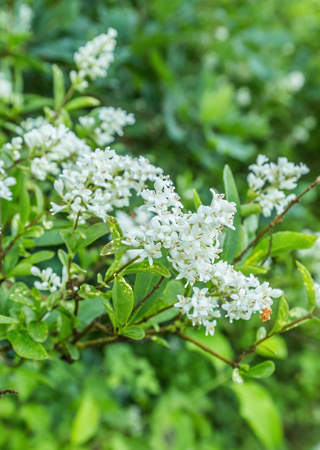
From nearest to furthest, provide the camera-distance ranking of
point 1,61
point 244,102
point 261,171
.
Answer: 1. point 261,171
2. point 1,61
3. point 244,102

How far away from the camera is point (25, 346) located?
0.50 meters

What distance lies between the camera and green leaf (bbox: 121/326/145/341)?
1.60 ft

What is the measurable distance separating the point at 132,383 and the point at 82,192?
1333 mm

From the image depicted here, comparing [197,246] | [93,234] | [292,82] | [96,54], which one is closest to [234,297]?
[197,246]

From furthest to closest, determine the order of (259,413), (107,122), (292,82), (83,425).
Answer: (292,82)
(259,413)
(83,425)
(107,122)

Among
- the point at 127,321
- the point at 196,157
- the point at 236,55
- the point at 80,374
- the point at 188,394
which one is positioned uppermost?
the point at 127,321

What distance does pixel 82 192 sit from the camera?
48 cm

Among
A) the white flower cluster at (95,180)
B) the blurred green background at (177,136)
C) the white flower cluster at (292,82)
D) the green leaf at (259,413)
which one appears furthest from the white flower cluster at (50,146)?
the white flower cluster at (292,82)

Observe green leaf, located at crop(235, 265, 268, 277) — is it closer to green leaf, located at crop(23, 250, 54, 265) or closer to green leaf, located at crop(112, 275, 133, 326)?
green leaf, located at crop(112, 275, 133, 326)

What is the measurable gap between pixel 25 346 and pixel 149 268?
0.56 ft

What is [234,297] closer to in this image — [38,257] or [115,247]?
[115,247]

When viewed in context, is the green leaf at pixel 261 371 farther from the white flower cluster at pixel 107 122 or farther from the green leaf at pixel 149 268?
the white flower cluster at pixel 107 122

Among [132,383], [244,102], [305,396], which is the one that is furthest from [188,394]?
[244,102]

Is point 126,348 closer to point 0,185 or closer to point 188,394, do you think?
point 188,394
